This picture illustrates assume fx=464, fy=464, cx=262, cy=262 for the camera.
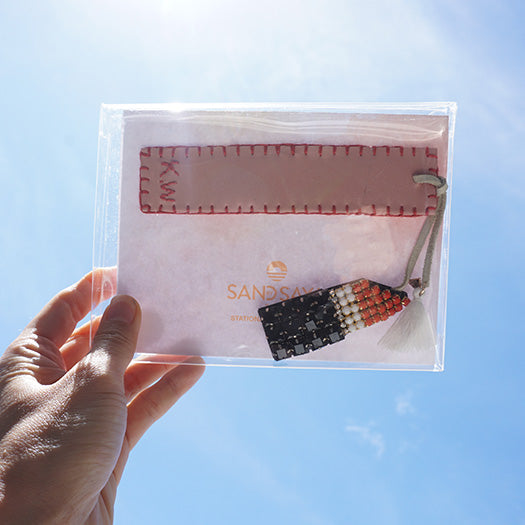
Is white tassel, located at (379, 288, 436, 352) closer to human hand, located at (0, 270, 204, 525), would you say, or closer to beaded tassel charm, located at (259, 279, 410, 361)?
beaded tassel charm, located at (259, 279, 410, 361)

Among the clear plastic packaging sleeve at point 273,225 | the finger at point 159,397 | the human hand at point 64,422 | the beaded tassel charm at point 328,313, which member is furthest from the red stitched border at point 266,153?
the finger at point 159,397

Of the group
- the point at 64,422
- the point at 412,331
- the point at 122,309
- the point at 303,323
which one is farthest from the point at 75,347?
the point at 412,331

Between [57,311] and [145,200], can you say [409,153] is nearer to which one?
[145,200]

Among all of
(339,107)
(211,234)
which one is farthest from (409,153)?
(211,234)

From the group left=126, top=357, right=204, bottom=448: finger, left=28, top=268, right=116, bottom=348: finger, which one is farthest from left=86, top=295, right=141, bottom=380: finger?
left=126, top=357, right=204, bottom=448: finger

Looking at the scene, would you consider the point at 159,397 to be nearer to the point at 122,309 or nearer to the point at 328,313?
the point at 122,309

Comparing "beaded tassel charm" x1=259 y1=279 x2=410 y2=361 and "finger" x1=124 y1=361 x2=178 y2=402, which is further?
"finger" x1=124 y1=361 x2=178 y2=402

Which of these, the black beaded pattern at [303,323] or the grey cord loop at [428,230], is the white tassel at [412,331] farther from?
the black beaded pattern at [303,323]
